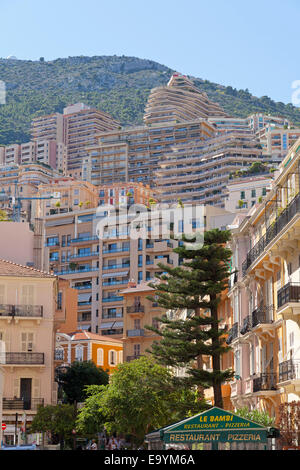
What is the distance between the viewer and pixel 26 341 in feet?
187

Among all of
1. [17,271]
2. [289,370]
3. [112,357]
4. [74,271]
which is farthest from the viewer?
[74,271]

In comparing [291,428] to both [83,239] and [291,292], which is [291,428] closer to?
[291,292]

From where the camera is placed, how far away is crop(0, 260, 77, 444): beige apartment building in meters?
55.8

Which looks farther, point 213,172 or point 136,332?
point 213,172

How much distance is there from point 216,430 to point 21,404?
103 feet

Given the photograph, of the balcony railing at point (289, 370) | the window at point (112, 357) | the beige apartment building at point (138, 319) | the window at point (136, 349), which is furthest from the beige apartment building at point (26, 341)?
the beige apartment building at point (138, 319)

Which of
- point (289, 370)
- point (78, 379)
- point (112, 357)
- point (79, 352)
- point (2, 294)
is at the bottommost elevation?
point (289, 370)

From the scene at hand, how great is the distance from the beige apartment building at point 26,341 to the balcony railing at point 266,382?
19855 millimetres

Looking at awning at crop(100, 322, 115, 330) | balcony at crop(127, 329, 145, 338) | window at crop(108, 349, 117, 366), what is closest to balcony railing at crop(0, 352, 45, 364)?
window at crop(108, 349, 117, 366)

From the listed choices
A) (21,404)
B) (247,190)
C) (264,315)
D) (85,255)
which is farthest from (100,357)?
(247,190)

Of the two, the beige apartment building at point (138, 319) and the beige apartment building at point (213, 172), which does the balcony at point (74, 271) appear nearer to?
the beige apartment building at point (138, 319)

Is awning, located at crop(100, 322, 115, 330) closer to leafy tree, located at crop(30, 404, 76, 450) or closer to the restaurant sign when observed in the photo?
leafy tree, located at crop(30, 404, 76, 450)
